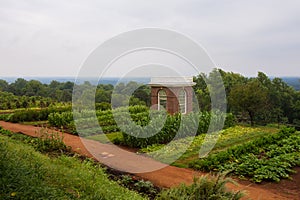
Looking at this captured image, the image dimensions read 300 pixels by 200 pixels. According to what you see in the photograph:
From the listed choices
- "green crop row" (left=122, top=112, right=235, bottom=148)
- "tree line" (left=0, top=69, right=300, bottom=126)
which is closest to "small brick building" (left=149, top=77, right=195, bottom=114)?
"tree line" (left=0, top=69, right=300, bottom=126)

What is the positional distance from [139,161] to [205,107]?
11306 mm

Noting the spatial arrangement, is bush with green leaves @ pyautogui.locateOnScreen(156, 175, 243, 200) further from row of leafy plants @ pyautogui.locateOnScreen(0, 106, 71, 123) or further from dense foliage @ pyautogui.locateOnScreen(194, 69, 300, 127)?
row of leafy plants @ pyautogui.locateOnScreen(0, 106, 71, 123)

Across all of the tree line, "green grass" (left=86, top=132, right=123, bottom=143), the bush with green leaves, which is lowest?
"green grass" (left=86, top=132, right=123, bottom=143)

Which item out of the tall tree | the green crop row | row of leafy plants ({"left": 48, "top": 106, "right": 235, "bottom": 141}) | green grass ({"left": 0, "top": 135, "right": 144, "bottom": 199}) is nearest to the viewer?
green grass ({"left": 0, "top": 135, "right": 144, "bottom": 199})

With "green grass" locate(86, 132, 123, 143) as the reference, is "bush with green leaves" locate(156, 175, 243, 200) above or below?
above

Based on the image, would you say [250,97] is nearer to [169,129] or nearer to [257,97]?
[257,97]

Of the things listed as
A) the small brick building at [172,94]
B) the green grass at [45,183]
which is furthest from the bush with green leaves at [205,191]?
the small brick building at [172,94]

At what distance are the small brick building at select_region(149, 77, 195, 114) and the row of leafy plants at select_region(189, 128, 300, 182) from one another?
5.14 metres

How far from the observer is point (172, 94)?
45.2 ft

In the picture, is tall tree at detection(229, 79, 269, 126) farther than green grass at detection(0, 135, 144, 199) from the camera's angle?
Yes

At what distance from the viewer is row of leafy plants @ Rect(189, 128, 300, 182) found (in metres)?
6.70

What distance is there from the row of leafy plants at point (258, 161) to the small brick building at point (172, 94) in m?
5.14

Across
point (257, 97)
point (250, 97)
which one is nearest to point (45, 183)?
point (250, 97)

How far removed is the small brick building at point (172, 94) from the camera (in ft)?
45.2
